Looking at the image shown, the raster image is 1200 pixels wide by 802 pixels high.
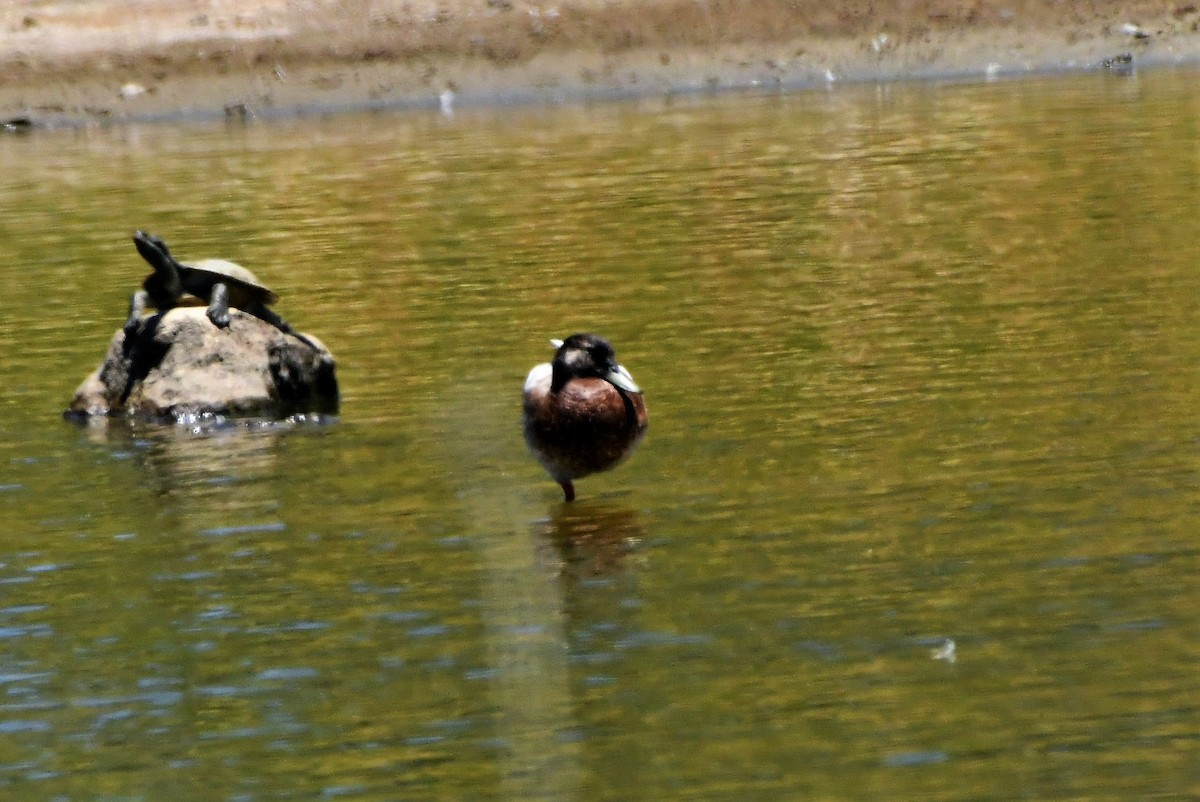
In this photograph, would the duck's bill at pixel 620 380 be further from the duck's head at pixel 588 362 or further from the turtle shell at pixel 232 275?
the turtle shell at pixel 232 275

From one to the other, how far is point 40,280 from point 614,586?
14870mm

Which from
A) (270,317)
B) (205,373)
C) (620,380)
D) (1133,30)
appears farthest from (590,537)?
(1133,30)

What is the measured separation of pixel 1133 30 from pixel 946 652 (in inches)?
1308

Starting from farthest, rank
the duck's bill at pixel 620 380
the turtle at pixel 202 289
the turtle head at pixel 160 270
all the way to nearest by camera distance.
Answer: the turtle head at pixel 160 270, the turtle at pixel 202 289, the duck's bill at pixel 620 380

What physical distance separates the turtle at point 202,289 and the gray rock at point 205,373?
15cm

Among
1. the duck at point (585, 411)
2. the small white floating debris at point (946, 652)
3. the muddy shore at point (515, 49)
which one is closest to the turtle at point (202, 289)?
the duck at point (585, 411)

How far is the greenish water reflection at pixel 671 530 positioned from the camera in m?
8.39

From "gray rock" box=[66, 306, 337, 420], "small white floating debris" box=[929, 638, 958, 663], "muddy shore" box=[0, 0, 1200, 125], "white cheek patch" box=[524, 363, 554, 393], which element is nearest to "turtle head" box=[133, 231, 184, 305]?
"gray rock" box=[66, 306, 337, 420]

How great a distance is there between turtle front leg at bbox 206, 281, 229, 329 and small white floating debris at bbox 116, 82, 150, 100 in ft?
89.2

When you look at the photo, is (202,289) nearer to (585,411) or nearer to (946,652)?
(585,411)

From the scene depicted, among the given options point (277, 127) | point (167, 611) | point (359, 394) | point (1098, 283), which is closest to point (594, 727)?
point (167, 611)

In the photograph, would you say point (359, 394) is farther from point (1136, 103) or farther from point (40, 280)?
point (1136, 103)

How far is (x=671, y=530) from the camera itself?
1164 centimetres

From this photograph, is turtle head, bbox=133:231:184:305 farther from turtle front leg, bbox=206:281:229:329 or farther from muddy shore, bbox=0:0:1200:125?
muddy shore, bbox=0:0:1200:125
